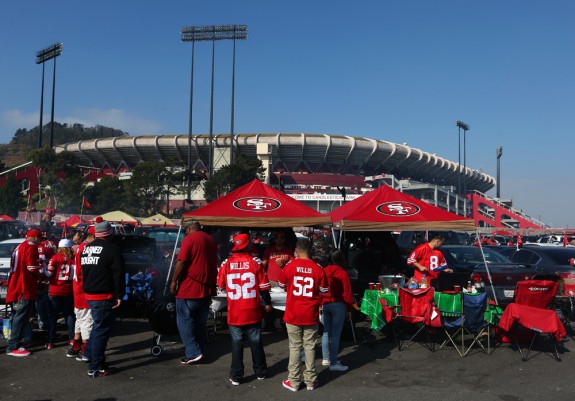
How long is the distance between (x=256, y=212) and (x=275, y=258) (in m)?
1.23

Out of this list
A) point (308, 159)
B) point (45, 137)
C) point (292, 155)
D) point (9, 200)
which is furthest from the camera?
point (45, 137)

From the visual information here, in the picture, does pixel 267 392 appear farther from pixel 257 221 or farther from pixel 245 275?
pixel 257 221


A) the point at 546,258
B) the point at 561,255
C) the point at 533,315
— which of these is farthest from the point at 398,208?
the point at 561,255

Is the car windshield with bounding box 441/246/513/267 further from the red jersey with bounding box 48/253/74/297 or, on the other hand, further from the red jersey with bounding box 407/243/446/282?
the red jersey with bounding box 48/253/74/297

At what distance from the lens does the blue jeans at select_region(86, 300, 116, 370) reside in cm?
568

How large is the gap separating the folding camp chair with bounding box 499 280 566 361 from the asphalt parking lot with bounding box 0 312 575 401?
29cm

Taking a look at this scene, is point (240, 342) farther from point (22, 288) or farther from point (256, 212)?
point (256, 212)

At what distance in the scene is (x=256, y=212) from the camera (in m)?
9.18

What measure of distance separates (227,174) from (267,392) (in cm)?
4968

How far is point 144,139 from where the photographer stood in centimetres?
8462

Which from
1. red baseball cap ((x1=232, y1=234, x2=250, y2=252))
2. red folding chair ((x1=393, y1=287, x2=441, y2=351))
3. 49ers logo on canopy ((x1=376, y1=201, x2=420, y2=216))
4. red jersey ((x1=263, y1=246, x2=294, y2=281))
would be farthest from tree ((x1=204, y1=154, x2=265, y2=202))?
red baseball cap ((x1=232, y1=234, x2=250, y2=252))

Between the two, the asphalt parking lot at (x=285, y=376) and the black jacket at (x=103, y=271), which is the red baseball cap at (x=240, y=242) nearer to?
the black jacket at (x=103, y=271)

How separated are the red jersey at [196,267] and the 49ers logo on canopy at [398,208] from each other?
435 centimetres

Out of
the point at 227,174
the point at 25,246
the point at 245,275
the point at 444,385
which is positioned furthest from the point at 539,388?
the point at 227,174
